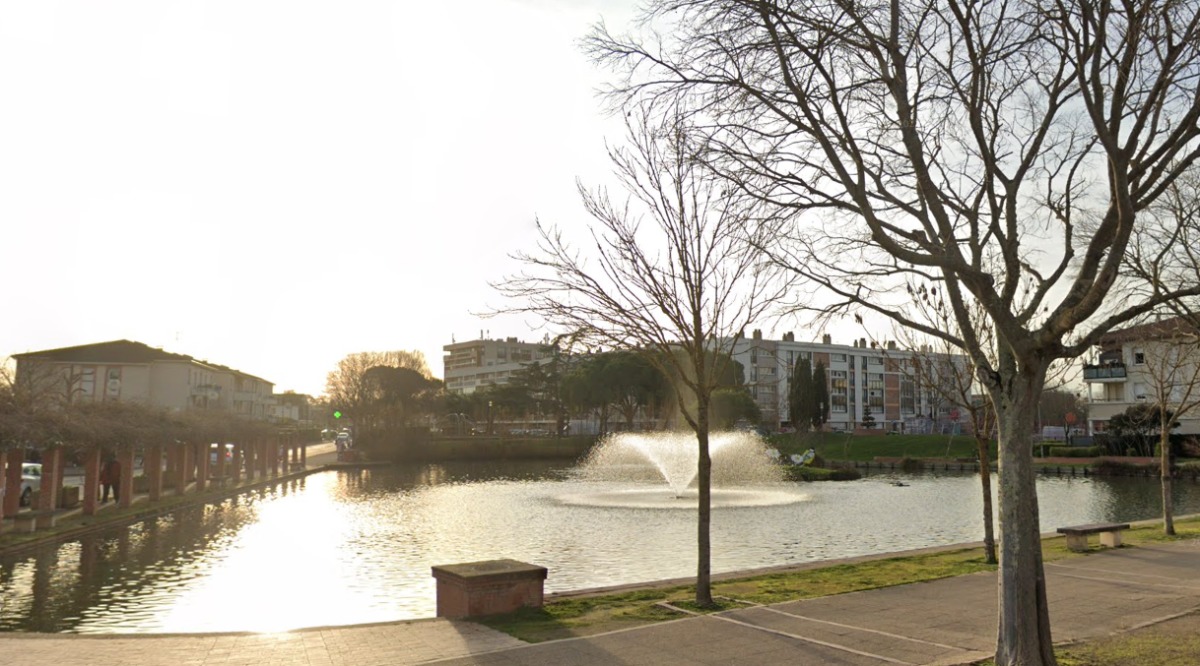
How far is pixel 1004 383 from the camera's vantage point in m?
7.63

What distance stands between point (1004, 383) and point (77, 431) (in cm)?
2543

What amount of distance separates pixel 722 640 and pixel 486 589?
10.4ft

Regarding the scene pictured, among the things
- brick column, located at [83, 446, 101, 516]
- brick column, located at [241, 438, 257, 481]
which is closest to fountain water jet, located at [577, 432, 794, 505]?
brick column, located at [241, 438, 257, 481]

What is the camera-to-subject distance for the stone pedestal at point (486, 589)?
10.7 metres

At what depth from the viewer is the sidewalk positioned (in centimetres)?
858

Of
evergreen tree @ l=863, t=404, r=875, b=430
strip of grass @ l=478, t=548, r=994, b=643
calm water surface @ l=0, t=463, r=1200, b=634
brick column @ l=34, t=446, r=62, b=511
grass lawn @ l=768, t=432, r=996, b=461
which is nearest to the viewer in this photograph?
strip of grass @ l=478, t=548, r=994, b=643

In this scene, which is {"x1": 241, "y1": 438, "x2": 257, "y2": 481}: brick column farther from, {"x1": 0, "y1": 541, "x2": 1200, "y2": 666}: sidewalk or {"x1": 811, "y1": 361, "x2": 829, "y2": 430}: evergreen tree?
{"x1": 811, "y1": 361, "x2": 829, "y2": 430}: evergreen tree

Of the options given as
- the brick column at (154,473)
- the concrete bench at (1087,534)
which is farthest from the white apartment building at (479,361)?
the concrete bench at (1087,534)

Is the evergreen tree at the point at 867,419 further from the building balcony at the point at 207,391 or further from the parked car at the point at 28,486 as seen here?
the parked car at the point at 28,486

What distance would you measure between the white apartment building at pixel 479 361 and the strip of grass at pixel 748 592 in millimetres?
155145

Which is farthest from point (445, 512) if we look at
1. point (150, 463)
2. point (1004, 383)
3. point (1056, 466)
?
point (1056, 466)

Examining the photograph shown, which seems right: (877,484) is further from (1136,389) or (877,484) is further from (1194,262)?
(1136,389)

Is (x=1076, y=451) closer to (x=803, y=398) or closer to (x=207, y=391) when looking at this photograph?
(x=803, y=398)

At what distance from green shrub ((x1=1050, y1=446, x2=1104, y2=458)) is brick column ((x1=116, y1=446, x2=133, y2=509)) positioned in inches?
2474
